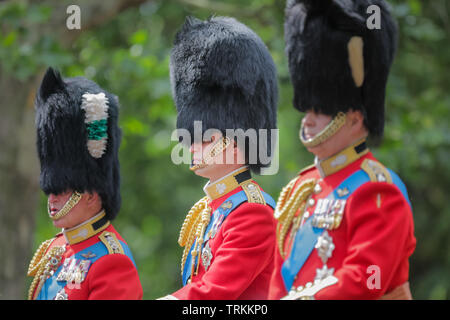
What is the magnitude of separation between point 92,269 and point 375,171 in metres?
1.55

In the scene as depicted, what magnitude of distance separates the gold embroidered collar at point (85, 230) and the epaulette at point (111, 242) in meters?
0.05

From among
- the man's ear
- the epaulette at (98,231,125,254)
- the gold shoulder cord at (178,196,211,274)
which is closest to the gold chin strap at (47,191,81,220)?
the epaulette at (98,231,125,254)

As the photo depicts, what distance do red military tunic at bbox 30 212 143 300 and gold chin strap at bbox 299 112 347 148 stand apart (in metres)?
1.23

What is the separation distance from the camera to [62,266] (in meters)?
3.80

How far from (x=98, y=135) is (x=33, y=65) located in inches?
91.1

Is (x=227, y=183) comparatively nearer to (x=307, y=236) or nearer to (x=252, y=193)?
(x=252, y=193)

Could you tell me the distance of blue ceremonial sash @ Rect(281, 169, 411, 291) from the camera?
297 centimetres

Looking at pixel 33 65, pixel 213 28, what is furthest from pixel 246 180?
pixel 33 65

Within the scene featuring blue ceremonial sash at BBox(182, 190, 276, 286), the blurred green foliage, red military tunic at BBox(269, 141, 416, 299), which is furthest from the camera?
the blurred green foliage

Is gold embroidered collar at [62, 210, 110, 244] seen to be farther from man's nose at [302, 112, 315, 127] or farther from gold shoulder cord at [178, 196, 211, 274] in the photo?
→ man's nose at [302, 112, 315, 127]

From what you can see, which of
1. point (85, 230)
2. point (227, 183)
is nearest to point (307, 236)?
point (227, 183)

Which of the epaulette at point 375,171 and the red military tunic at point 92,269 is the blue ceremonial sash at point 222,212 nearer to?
the red military tunic at point 92,269

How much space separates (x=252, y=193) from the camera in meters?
3.43
